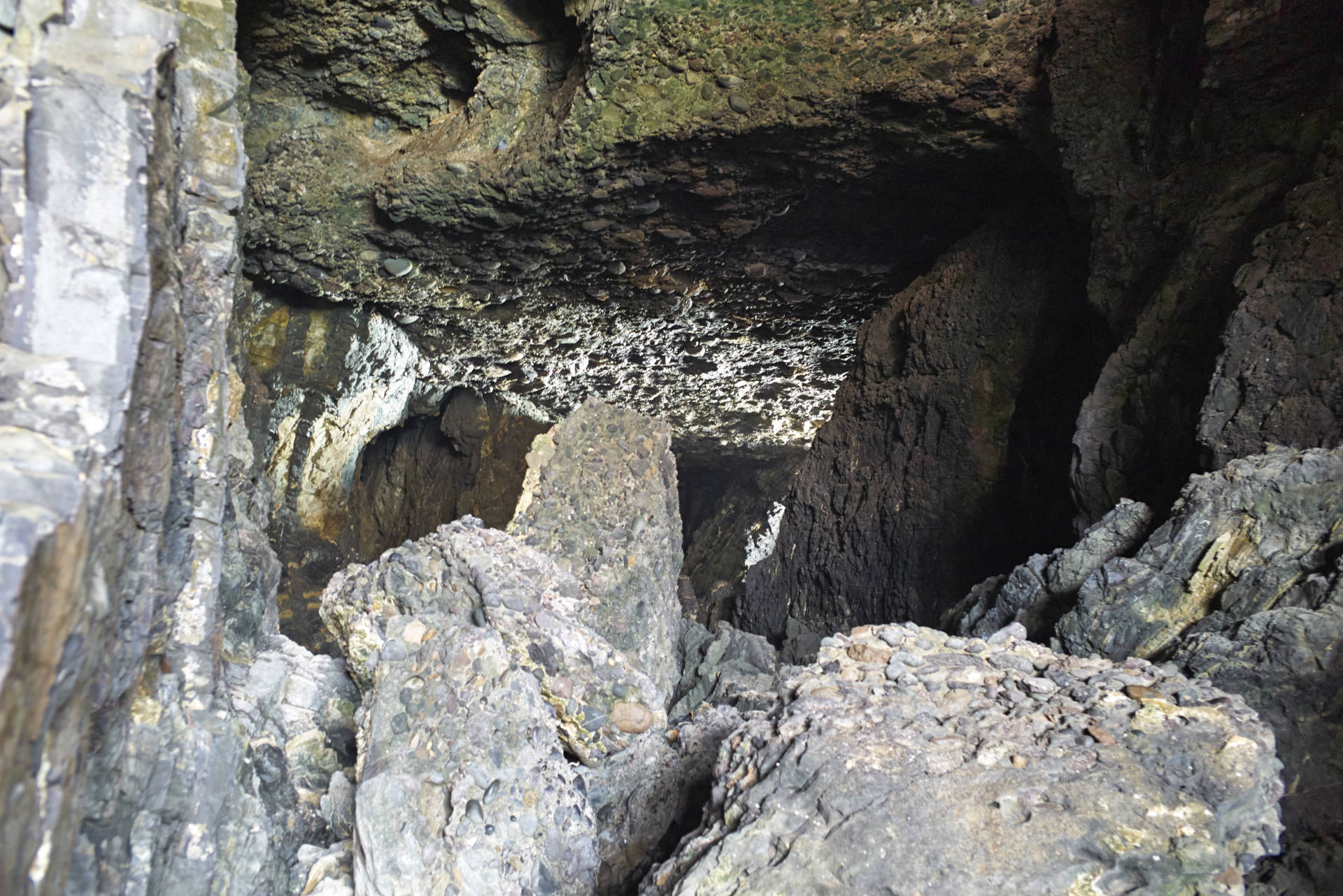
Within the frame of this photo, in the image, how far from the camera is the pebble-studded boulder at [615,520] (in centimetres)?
244

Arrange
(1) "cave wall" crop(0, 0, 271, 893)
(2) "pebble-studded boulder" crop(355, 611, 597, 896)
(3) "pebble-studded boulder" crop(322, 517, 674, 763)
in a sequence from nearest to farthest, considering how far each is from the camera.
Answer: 1. (1) "cave wall" crop(0, 0, 271, 893)
2. (2) "pebble-studded boulder" crop(355, 611, 597, 896)
3. (3) "pebble-studded boulder" crop(322, 517, 674, 763)

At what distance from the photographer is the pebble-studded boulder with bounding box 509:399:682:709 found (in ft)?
8.00

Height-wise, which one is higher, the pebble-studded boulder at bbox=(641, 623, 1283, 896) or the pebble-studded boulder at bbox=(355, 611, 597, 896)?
the pebble-studded boulder at bbox=(641, 623, 1283, 896)

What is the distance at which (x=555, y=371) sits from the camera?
17.1 feet

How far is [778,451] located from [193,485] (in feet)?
19.3

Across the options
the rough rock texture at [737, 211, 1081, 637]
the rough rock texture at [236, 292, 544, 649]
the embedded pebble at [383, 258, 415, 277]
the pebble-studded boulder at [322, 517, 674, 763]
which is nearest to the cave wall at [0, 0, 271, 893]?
the pebble-studded boulder at [322, 517, 674, 763]

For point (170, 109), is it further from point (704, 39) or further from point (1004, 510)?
point (1004, 510)

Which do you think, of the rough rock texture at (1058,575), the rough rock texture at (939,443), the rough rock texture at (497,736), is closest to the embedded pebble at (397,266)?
the rough rock texture at (497,736)

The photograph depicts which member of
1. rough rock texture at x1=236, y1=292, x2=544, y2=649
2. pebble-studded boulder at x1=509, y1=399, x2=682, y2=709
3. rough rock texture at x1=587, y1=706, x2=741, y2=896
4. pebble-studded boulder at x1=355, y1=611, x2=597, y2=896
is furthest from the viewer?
rough rock texture at x1=236, y1=292, x2=544, y2=649

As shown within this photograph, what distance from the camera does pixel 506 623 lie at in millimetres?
1930

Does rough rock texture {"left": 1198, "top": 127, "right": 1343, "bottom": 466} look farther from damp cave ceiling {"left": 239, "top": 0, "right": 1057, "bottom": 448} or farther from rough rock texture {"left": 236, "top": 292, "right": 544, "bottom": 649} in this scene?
rough rock texture {"left": 236, "top": 292, "right": 544, "bottom": 649}

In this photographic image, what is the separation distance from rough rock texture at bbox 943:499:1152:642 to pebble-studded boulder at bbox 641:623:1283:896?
741mm

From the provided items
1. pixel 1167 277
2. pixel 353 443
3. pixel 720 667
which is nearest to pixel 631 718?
pixel 720 667

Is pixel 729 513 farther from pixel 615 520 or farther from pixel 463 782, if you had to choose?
pixel 463 782
